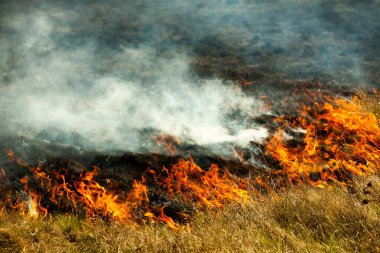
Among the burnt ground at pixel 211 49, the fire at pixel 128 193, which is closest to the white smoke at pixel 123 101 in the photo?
the burnt ground at pixel 211 49

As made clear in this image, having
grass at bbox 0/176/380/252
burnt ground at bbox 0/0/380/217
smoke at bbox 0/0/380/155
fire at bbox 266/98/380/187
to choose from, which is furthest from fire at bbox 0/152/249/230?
fire at bbox 266/98/380/187

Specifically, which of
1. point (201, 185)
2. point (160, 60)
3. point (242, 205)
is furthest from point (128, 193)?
point (160, 60)

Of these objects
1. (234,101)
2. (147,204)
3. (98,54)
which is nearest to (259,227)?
(147,204)

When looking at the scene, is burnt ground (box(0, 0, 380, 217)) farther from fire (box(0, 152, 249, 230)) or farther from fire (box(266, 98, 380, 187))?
fire (box(266, 98, 380, 187))

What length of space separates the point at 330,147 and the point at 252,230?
10.9 ft

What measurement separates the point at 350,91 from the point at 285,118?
2.35m

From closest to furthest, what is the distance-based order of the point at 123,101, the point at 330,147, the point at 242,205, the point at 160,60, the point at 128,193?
the point at 242,205
the point at 128,193
the point at 330,147
the point at 123,101
the point at 160,60

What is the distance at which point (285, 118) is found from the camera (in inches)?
288

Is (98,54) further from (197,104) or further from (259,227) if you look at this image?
(259,227)

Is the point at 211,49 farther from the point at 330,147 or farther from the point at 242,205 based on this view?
the point at 242,205

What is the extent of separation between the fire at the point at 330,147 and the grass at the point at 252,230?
1.00 m

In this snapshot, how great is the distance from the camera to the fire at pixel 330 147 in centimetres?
552

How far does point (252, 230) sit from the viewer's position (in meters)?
3.55

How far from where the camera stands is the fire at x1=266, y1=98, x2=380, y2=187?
5.52 meters
